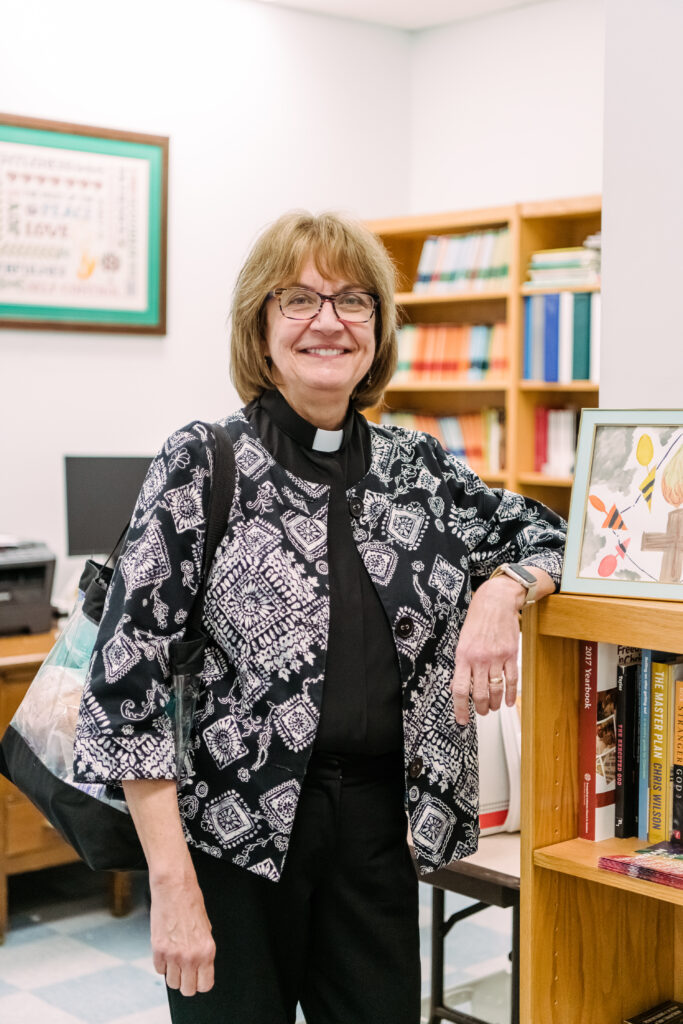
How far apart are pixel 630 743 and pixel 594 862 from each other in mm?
172

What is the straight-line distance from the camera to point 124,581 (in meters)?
1.47

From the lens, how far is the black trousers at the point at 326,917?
4.99 feet

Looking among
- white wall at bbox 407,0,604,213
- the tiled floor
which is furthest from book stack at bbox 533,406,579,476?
the tiled floor

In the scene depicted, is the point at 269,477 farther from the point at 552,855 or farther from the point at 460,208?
the point at 460,208

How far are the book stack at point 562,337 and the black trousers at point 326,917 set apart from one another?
2.91 m

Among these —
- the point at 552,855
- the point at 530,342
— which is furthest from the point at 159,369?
the point at 552,855

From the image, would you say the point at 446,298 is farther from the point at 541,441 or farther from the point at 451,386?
the point at 541,441

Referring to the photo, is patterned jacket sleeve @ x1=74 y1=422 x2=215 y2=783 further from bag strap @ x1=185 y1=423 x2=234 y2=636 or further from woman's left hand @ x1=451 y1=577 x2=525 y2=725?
woman's left hand @ x1=451 y1=577 x2=525 y2=725

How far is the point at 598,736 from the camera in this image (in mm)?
1659

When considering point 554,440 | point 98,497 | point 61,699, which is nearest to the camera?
point 61,699

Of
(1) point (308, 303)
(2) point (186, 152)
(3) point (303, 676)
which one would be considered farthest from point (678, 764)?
(2) point (186, 152)

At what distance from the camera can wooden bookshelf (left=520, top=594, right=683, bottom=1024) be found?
157 centimetres

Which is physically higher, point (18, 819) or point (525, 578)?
point (525, 578)

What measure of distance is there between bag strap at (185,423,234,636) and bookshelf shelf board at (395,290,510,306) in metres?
3.12
